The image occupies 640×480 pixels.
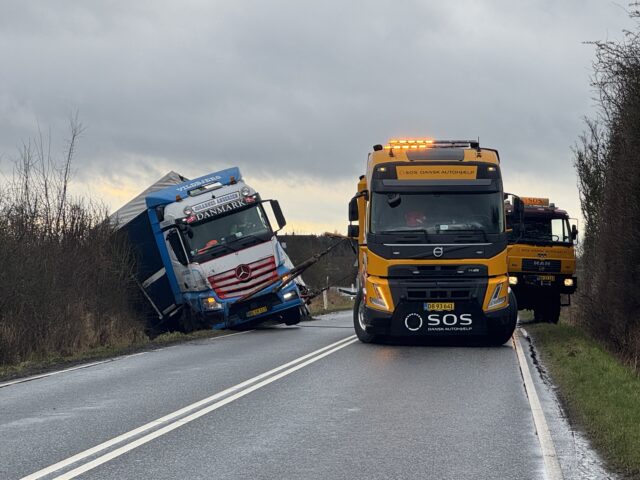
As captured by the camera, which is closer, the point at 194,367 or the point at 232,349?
the point at 194,367

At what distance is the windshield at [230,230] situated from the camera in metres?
21.9

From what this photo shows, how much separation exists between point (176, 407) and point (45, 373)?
15.2ft

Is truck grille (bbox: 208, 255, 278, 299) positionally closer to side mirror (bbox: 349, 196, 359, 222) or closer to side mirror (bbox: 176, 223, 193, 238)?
side mirror (bbox: 176, 223, 193, 238)

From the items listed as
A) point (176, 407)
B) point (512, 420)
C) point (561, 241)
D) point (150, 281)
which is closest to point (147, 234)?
point (150, 281)

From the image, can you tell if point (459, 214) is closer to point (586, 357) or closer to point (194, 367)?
point (586, 357)

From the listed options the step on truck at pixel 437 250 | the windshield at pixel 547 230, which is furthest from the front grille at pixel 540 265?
the step on truck at pixel 437 250

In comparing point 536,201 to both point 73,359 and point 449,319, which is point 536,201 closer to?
point 449,319

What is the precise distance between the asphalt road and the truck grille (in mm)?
6684

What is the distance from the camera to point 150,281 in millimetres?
22828

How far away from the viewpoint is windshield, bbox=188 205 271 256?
21.9 metres

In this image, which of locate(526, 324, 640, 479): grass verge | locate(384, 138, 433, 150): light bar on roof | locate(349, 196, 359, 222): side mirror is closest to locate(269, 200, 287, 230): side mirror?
locate(349, 196, 359, 222): side mirror

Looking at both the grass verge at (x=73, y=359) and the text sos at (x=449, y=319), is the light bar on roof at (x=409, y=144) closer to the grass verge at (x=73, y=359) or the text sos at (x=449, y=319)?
the text sos at (x=449, y=319)

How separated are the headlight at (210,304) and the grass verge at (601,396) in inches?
306

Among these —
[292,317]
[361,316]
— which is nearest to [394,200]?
[361,316]
